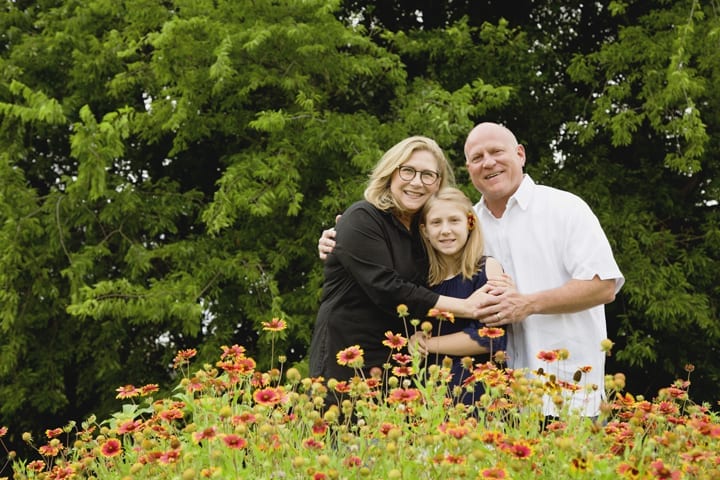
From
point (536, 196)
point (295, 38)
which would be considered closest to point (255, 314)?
point (295, 38)

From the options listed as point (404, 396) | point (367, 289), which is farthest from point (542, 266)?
point (404, 396)

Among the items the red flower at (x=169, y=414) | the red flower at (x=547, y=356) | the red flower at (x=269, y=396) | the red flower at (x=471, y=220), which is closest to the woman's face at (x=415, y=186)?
the red flower at (x=471, y=220)

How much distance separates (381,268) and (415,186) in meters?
0.38

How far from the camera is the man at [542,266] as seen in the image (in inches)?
115

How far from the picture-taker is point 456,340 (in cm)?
288

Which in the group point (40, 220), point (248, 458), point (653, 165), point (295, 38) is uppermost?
point (295, 38)

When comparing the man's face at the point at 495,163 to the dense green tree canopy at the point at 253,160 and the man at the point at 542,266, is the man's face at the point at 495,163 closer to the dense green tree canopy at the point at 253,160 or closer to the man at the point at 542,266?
the man at the point at 542,266

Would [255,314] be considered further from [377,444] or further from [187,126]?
[377,444]

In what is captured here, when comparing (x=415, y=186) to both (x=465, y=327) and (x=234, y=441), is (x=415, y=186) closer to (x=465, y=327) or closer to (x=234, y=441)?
(x=465, y=327)

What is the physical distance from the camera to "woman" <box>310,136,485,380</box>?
294 centimetres

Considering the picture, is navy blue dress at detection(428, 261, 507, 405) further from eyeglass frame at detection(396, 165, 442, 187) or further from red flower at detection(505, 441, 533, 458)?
red flower at detection(505, 441, 533, 458)

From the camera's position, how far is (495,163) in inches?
127

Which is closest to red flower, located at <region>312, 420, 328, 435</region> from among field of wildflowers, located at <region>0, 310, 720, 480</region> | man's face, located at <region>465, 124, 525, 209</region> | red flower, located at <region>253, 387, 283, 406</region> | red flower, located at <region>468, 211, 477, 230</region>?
field of wildflowers, located at <region>0, 310, 720, 480</region>

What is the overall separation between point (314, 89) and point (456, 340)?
439 centimetres
